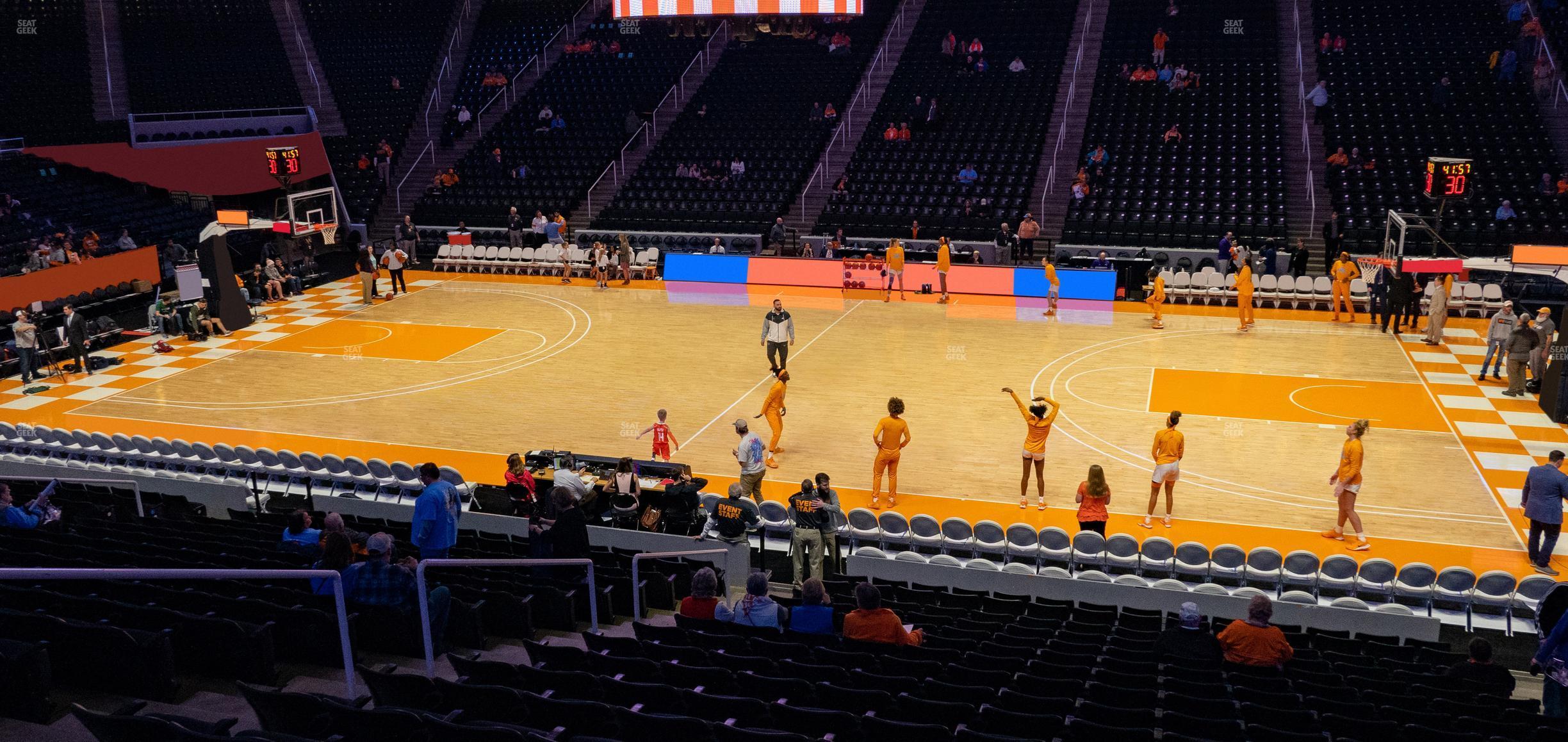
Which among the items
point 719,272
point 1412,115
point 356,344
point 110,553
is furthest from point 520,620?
point 1412,115

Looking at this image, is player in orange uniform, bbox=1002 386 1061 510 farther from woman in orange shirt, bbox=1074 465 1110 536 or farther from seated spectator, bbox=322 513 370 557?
seated spectator, bbox=322 513 370 557

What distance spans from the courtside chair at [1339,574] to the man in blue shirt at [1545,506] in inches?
107

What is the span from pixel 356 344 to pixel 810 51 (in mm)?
22143

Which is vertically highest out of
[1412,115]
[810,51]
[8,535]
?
[810,51]

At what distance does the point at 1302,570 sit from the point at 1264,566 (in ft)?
1.31

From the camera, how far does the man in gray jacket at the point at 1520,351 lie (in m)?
20.8

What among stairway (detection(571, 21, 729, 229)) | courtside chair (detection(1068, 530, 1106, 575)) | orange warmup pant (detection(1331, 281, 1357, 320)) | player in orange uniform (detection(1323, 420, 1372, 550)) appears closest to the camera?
courtside chair (detection(1068, 530, 1106, 575))

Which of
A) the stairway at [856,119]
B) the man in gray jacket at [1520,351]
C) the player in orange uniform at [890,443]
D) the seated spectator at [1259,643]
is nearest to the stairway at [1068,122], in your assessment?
the stairway at [856,119]

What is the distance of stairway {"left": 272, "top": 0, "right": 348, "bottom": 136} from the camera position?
4372 cm

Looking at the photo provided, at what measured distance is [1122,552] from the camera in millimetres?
13852

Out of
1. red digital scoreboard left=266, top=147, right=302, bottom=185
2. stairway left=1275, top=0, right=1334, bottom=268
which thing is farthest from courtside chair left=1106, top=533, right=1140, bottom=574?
red digital scoreboard left=266, top=147, right=302, bottom=185

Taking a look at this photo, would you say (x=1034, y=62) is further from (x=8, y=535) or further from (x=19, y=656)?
(x=19, y=656)

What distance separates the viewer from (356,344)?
2633 centimetres

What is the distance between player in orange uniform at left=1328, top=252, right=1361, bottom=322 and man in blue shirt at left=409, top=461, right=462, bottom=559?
886 inches
